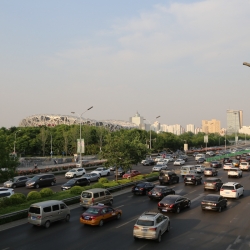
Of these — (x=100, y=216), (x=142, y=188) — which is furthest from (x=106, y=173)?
(x=100, y=216)

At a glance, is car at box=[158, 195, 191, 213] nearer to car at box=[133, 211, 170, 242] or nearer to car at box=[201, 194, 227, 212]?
car at box=[201, 194, 227, 212]

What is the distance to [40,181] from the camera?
3800 cm

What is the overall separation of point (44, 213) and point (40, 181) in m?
19.0

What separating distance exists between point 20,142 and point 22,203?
237ft

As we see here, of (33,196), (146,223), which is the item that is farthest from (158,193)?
(146,223)

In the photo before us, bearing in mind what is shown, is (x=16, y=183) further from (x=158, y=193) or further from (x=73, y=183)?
(x=158, y=193)

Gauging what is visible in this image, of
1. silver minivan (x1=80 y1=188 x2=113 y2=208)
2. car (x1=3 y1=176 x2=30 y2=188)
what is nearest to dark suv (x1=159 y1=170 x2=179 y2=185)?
silver minivan (x1=80 y1=188 x2=113 y2=208)

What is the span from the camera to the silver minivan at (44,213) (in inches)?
771

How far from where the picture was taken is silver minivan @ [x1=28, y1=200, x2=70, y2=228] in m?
19.6

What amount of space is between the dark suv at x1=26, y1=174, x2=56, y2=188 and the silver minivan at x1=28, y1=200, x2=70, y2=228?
17865 mm

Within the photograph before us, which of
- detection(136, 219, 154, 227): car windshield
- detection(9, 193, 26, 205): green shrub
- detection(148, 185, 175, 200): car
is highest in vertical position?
detection(136, 219, 154, 227): car windshield

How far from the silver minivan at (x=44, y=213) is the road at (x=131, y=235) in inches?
16.5

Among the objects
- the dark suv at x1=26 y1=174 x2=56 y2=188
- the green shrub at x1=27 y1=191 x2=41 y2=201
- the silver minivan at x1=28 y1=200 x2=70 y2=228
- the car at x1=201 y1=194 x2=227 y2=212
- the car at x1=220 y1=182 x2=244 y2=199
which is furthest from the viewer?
the dark suv at x1=26 y1=174 x2=56 y2=188

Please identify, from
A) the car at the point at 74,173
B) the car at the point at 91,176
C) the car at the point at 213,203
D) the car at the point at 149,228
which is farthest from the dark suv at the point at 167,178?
the car at the point at 149,228
